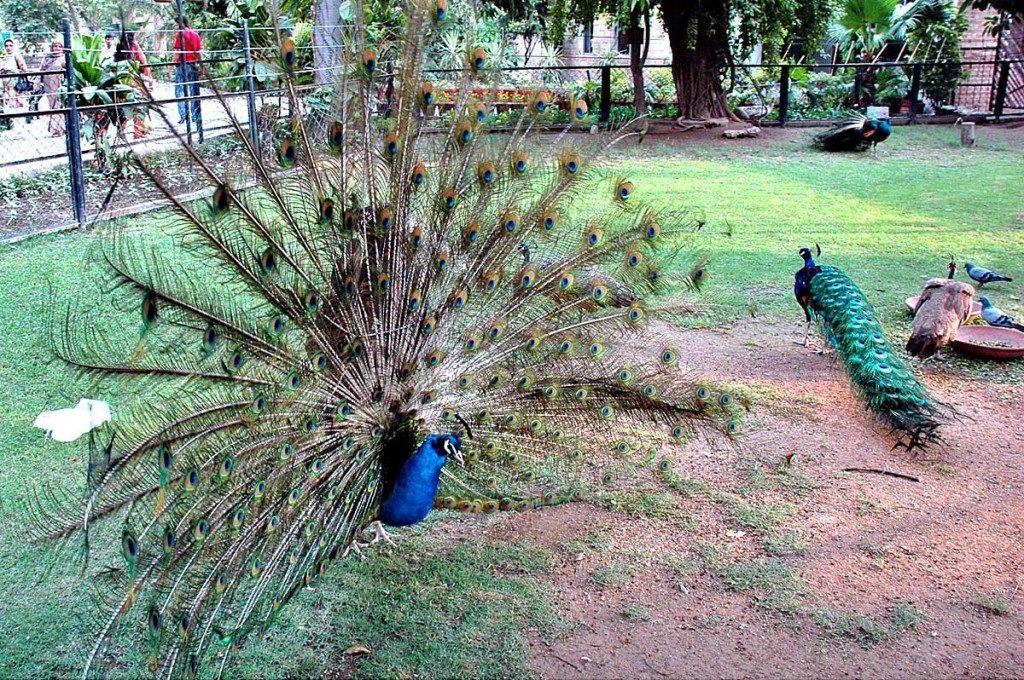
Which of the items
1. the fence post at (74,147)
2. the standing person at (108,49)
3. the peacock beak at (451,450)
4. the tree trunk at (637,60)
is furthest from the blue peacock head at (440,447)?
the tree trunk at (637,60)

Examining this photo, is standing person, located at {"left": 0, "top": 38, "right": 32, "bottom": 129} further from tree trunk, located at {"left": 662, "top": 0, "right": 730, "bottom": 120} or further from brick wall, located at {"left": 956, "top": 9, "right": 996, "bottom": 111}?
brick wall, located at {"left": 956, "top": 9, "right": 996, "bottom": 111}

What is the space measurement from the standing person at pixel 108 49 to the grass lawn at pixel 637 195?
3.64 metres

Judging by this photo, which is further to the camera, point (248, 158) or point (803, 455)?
point (803, 455)

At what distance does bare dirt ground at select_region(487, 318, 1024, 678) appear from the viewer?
10.9 ft

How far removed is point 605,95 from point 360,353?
14198 mm

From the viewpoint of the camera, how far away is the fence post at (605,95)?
53.6 ft

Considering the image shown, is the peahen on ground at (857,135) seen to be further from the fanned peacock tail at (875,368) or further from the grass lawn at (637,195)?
the fanned peacock tail at (875,368)

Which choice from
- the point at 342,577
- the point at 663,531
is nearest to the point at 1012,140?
the point at 663,531

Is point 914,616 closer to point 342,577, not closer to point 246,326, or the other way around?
point 342,577

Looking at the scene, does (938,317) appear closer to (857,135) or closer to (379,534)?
(379,534)

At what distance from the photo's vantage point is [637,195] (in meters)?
11.0

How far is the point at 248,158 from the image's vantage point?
308 centimetres

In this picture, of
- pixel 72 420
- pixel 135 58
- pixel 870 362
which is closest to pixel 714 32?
pixel 135 58

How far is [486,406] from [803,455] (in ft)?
6.64
